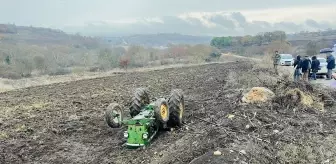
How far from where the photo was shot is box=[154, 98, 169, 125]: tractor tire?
9.94 meters

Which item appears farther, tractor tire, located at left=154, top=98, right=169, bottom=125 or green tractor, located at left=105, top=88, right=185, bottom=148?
tractor tire, located at left=154, top=98, right=169, bottom=125

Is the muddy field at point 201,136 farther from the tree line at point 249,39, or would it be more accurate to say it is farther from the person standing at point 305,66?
the tree line at point 249,39

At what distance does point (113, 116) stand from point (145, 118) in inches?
51.0

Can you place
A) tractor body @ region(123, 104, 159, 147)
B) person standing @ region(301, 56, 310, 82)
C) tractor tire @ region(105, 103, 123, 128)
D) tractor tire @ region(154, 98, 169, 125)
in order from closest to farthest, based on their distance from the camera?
tractor body @ region(123, 104, 159, 147) → tractor tire @ region(154, 98, 169, 125) → tractor tire @ region(105, 103, 123, 128) → person standing @ region(301, 56, 310, 82)

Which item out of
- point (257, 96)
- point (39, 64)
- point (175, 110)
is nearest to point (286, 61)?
point (39, 64)

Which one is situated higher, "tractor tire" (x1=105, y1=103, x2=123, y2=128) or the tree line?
"tractor tire" (x1=105, y1=103, x2=123, y2=128)

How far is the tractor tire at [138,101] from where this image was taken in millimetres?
11578

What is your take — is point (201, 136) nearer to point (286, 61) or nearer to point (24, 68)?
point (286, 61)

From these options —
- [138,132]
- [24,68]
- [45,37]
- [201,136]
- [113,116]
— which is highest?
[113,116]

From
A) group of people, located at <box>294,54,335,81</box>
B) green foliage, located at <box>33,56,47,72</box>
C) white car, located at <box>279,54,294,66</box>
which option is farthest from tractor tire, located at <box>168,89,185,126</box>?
green foliage, located at <box>33,56,47,72</box>

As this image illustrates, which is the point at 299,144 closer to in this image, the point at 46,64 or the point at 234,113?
the point at 234,113

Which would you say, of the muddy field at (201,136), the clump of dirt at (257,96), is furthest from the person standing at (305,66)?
the clump of dirt at (257,96)

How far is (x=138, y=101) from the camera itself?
38.5ft

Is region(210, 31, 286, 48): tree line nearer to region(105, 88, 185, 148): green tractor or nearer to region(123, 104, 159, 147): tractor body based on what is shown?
region(105, 88, 185, 148): green tractor
